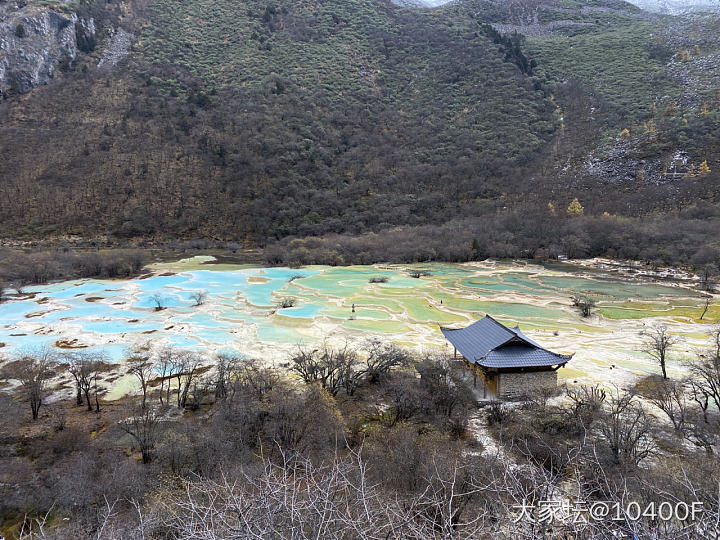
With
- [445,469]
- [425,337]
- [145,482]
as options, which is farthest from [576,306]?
[145,482]

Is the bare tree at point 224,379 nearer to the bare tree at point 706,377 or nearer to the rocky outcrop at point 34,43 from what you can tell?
the bare tree at point 706,377

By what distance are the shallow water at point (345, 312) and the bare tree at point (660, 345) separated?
68 centimetres

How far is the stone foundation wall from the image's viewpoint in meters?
17.5

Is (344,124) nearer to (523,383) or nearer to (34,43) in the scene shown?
(34,43)

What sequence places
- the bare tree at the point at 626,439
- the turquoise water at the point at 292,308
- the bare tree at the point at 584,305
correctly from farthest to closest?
the bare tree at the point at 584,305, the turquoise water at the point at 292,308, the bare tree at the point at 626,439

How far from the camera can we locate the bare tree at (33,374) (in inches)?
673

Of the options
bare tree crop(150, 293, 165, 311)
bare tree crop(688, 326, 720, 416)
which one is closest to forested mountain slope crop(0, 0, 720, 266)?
A: bare tree crop(150, 293, 165, 311)

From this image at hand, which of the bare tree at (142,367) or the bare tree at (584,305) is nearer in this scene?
the bare tree at (142,367)

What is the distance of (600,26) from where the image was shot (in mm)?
125562

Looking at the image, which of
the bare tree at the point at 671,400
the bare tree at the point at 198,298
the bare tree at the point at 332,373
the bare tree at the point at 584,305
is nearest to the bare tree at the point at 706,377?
the bare tree at the point at 671,400

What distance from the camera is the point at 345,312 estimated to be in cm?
3431

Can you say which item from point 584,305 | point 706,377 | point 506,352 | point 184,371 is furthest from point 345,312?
point 706,377

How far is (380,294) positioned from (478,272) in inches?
759

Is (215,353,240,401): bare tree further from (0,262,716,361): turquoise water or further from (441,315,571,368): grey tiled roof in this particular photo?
(441,315,571,368): grey tiled roof
